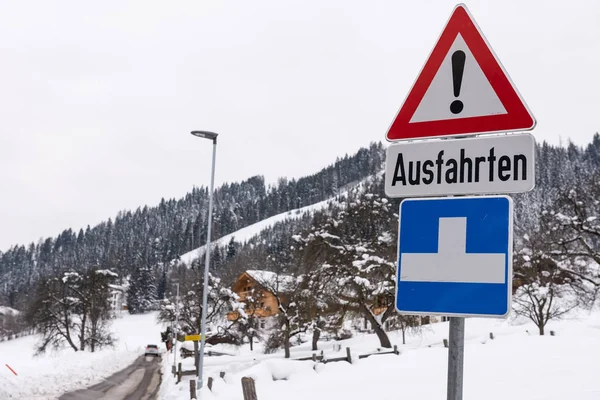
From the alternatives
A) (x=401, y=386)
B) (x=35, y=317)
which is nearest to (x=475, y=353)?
(x=401, y=386)

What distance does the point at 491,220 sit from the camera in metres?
2.37

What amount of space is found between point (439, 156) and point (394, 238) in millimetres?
31217

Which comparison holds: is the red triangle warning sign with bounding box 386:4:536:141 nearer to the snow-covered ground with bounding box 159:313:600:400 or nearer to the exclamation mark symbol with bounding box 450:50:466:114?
the exclamation mark symbol with bounding box 450:50:466:114

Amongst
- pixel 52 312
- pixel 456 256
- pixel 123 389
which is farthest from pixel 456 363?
pixel 52 312

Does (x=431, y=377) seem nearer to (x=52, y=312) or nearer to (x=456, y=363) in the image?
(x=456, y=363)

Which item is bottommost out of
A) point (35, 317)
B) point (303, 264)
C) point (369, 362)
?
point (35, 317)

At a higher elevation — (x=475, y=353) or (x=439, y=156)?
(x=439, y=156)

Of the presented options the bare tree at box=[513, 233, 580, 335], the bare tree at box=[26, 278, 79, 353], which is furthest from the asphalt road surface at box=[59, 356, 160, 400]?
the bare tree at box=[513, 233, 580, 335]

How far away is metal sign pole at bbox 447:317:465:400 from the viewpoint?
7.25 feet

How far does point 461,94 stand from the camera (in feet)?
8.91

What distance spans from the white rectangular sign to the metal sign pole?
69cm

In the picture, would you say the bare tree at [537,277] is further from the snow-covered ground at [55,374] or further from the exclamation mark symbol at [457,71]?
the exclamation mark symbol at [457,71]

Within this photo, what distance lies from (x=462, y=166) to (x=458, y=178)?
0.06m

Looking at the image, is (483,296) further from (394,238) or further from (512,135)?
(394,238)
